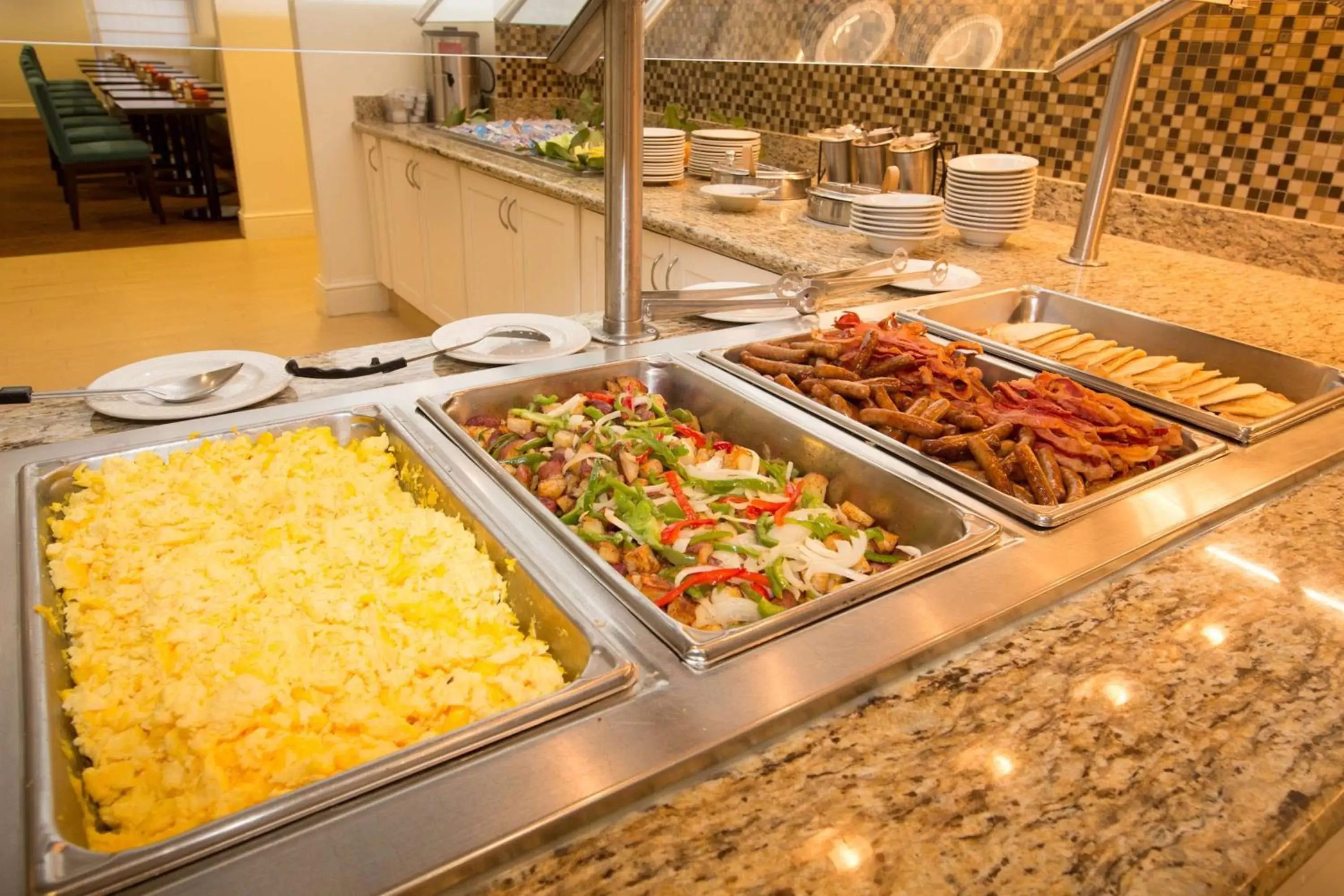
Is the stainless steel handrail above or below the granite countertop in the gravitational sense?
above

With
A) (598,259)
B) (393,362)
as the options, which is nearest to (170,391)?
(393,362)

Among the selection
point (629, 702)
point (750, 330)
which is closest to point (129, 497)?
point (629, 702)

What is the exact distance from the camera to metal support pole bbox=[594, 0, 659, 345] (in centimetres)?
110

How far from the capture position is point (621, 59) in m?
1.12

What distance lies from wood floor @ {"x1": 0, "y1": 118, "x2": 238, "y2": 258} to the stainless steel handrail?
5.99 meters

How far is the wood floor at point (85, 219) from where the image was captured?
586 centimetres

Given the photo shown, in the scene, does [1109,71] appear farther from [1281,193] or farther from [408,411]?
[408,411]

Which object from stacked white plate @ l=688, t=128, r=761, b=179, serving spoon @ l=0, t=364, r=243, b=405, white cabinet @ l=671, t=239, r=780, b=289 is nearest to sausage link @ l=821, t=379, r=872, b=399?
serving spoon @ l=0, t=364, r=243, b=405

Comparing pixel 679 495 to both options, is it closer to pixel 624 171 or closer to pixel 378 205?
pixel 624 171

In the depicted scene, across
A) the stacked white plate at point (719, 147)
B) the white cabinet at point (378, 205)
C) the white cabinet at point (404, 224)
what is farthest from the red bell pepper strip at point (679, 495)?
the white cabinet at point (378, 205)

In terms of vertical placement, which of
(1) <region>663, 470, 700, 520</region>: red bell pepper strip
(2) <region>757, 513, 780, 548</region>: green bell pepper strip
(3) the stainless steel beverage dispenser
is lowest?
(2) <region>757, 513, 780, 548</region>: green bell pepper strip

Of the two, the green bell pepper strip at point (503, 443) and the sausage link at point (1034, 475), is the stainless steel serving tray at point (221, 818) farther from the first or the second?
the sausage link at point (1034, 475)

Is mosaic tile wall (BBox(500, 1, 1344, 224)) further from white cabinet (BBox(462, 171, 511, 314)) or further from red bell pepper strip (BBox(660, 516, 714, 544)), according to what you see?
white cabinet (BBox(462, 171, 511, 314))

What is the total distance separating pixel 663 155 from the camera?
9.62 ft
